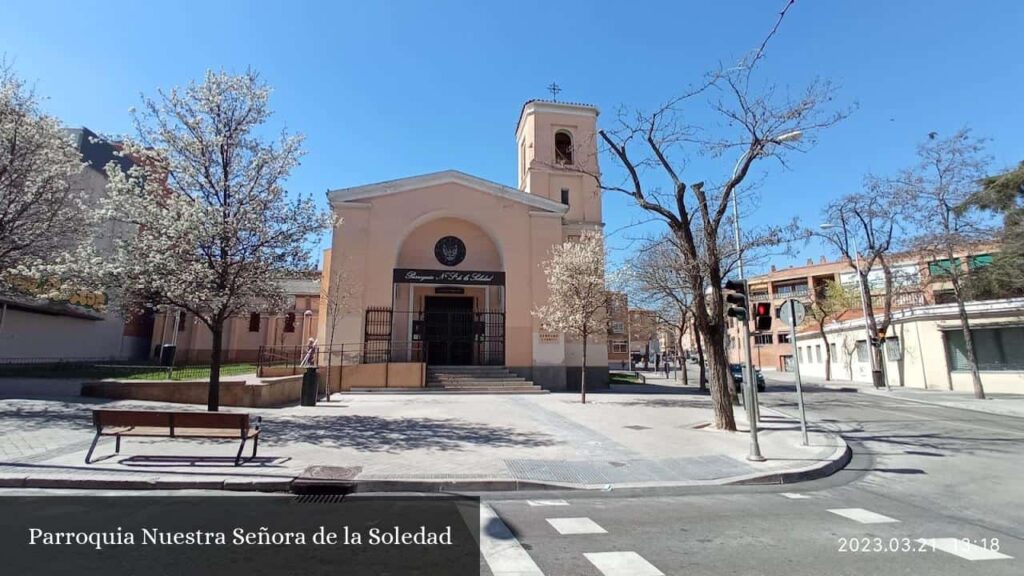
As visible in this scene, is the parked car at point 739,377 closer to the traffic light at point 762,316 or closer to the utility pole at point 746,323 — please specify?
the traffic light at point 762,316

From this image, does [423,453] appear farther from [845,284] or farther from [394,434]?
[845,284]

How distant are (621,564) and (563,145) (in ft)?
92.4

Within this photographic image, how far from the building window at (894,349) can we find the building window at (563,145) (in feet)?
75.2

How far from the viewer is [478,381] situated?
827 inches

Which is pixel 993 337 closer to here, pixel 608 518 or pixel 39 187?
pixel 608 518

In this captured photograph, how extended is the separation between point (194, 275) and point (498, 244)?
51.7 feet

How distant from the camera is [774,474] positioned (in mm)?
7406

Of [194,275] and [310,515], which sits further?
[194,275]

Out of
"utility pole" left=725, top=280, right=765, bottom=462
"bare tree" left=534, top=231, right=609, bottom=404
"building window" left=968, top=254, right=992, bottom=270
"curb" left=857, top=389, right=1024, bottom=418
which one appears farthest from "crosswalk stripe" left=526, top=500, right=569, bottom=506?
"building window" left=968, top=254, right=992, bottom=270

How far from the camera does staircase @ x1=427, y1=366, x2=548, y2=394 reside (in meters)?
20.4

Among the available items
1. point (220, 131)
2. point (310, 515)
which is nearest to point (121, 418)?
point (310, 515)

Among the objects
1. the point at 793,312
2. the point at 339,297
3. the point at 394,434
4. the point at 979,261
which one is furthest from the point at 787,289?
the point at 394,434

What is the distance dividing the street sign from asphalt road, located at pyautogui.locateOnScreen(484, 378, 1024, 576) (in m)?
2.74

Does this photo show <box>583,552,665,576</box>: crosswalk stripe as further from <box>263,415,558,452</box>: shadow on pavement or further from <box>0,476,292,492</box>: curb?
<box>263,415,558,452</box>: shadow on pavement
